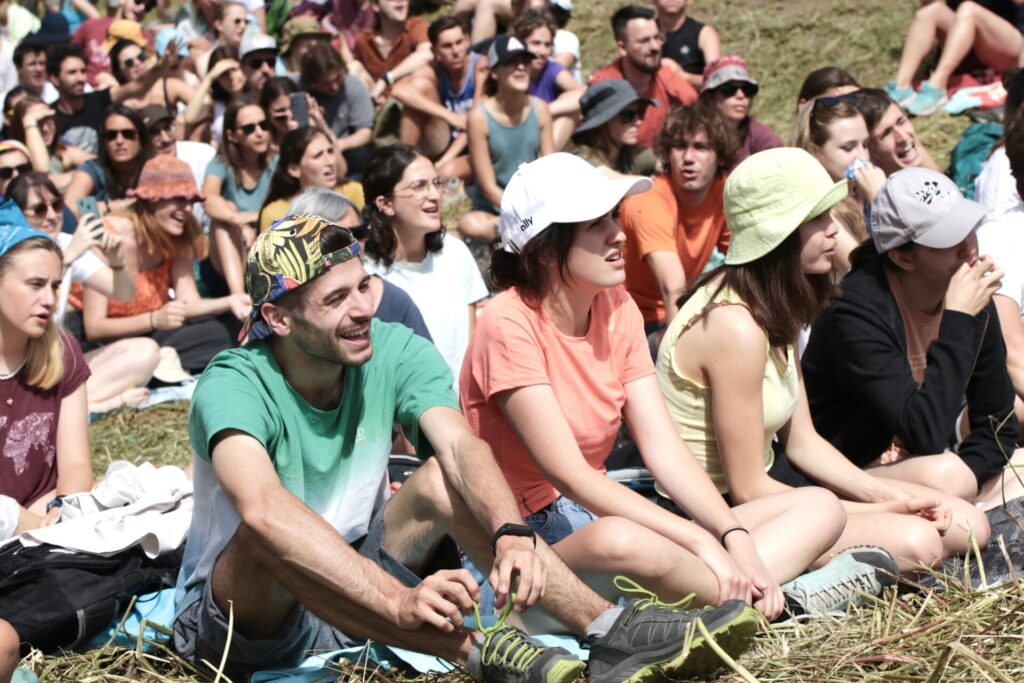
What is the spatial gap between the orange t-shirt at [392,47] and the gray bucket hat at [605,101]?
3296 mm

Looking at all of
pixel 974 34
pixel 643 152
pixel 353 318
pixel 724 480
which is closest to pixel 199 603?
pixel 353 318

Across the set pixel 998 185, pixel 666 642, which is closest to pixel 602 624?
pixel 666 642

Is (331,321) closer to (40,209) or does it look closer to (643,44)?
(40,209)

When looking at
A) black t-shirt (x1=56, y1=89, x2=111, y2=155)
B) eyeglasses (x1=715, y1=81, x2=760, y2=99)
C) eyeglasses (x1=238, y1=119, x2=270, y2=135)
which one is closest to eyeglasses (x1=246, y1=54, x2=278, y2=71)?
black t-shirt (x1=56, y1=89, x2=111, y2=155)

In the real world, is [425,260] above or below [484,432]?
below

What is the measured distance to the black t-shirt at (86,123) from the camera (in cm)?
1048

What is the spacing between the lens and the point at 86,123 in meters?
10.6

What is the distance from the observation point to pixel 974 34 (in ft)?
31.3

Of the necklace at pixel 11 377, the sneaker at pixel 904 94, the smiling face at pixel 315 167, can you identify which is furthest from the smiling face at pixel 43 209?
the sneaker at pixel 904 94

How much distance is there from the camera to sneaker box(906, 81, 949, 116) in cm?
954

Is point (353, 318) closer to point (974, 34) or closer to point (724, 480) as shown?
point (724, 480)

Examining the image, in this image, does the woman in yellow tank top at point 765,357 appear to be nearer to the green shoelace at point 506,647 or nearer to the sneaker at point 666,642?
the sneaker at point 666,642

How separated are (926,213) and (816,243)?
1.56ft

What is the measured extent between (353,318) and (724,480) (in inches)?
58.6
